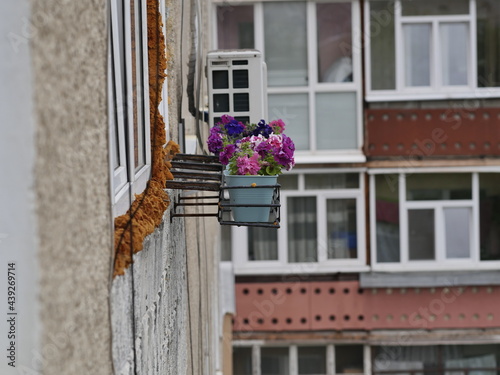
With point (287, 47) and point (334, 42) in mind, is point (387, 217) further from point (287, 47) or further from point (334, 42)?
point (287, 47)

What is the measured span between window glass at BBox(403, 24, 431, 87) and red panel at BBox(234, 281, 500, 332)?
2.99m

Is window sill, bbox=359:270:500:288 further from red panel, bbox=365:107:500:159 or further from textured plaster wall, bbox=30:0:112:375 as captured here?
textured plaster wall, bbox=30:0:112:375

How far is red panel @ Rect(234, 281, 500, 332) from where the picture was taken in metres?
14.7

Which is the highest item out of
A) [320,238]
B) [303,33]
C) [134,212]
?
[303,33]

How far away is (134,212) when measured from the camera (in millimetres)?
3193

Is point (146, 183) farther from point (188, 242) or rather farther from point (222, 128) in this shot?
point (188, 242)

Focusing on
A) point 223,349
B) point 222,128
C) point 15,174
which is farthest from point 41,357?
point 223,349

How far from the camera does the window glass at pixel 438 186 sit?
1464cm

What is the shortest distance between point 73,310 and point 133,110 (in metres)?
1.67

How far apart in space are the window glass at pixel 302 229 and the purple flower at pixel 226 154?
10440 mm

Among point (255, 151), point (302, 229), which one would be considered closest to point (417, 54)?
point (302, 229)

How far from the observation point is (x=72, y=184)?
6.54 feet

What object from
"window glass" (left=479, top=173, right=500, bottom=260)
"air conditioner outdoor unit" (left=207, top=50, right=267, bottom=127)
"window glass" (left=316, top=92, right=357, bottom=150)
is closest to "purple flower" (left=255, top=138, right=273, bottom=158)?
"air conditioner outdoor unit" (left=207, top=50, right=267, bottom=127)

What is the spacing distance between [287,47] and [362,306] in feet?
12.5
